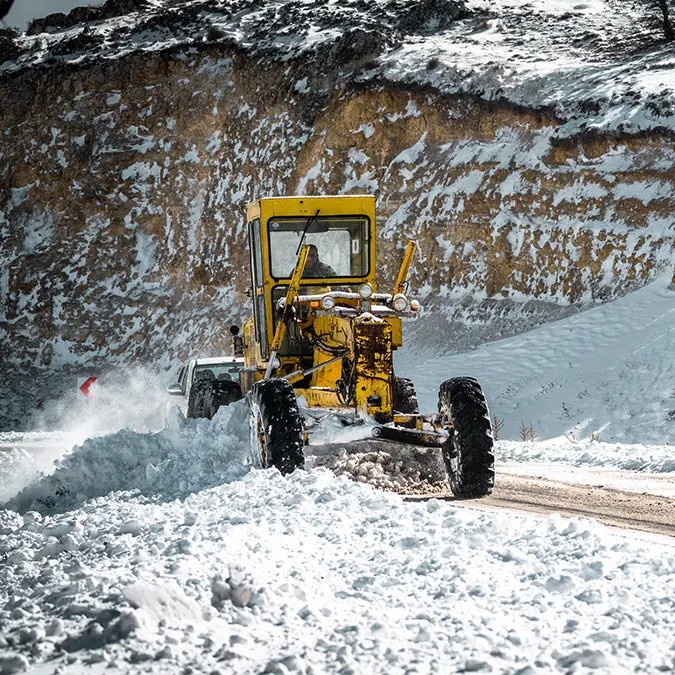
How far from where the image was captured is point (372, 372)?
29.3 ft

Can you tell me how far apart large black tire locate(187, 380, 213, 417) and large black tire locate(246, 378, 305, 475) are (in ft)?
12.4

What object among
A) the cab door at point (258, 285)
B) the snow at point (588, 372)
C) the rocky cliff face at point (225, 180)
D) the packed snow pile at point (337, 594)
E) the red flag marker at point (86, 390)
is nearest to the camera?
the packed snow pile at point (337, 594)

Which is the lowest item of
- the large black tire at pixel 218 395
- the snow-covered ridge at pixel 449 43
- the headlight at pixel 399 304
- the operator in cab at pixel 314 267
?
the large black tire at pixel 218 395

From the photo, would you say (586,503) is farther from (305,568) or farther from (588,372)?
(588,372)

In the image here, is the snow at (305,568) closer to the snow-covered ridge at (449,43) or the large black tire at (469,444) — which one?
the large black tire at (469,444)

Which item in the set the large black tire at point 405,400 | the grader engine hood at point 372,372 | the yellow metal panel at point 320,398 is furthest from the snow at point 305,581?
the large black tire at point 405,400

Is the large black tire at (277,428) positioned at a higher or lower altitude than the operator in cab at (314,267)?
lower

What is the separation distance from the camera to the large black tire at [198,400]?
42.3ft

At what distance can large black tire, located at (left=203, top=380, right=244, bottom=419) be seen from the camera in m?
12.4

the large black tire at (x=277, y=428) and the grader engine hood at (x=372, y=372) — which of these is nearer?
the large black tire at (x=277, y=428)

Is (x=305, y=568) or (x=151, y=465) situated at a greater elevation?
(x=305, y=568)

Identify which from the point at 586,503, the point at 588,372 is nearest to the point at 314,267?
the point at 586,503

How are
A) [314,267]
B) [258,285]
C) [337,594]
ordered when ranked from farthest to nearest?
[258,285] → [314,267] → [337,594]

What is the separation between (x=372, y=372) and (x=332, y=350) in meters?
1.06
